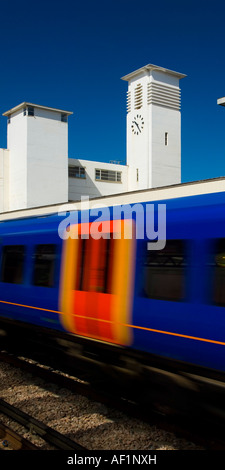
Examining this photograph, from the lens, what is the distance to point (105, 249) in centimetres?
729

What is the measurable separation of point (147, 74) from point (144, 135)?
5676mm

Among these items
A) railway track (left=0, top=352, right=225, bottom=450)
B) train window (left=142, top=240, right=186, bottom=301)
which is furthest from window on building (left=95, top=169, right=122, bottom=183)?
train window (left=142, top=240, right=186, bottom=301)

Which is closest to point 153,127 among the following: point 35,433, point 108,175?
point 108,175

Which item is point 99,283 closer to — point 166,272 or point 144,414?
point 166,272

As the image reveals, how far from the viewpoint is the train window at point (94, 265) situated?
7.20 m

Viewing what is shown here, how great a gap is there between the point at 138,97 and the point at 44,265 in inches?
1568

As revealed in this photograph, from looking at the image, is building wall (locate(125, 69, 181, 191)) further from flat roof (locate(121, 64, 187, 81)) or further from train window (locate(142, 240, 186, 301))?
train window (locate(142, 240, 186, 301))

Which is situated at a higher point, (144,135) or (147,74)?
(147,74)

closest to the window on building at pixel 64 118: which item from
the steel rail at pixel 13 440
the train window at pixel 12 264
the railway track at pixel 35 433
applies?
the train window at pixel 12 264

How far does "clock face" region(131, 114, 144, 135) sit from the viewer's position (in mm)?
45250

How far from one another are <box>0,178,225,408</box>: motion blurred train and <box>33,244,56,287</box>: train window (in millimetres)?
18
